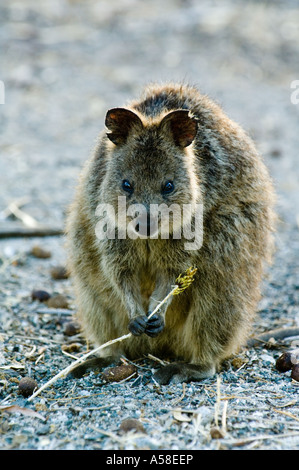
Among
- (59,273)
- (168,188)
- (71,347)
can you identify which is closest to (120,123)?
(168,188)

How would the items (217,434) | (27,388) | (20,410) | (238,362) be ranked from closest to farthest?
(217,434), (20,410), (27,388), (238,362)

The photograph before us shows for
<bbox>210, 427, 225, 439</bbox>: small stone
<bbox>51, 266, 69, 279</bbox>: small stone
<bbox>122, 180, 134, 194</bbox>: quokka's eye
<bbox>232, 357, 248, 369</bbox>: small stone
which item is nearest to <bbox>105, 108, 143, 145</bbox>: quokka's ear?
<bbox>122, 180, 134, 194</bbox>: quokka's eye

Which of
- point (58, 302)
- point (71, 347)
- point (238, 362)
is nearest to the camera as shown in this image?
point (238, 362)

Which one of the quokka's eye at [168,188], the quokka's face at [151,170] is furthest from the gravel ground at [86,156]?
the quokka's eye at [168,188]

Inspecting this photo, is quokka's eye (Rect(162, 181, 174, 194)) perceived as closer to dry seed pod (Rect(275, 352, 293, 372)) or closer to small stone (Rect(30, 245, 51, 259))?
dry seed pod (Rect(275, 352, 293, 372))

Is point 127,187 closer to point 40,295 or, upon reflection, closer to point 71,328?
point 71,328
